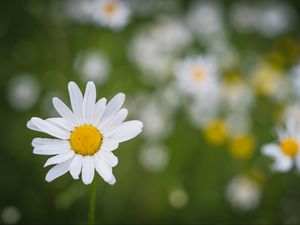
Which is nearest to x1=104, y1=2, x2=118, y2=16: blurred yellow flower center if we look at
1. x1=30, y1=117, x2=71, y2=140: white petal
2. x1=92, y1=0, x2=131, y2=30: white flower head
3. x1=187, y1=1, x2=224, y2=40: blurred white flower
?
x1=92, y1=0, x2=131, y2=30: white flower head

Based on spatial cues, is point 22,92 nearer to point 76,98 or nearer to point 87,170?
point 76,98

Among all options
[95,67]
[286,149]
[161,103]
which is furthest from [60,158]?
[95,67]

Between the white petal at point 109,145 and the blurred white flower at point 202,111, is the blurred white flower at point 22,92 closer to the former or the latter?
the blurred white flower at point 202,111

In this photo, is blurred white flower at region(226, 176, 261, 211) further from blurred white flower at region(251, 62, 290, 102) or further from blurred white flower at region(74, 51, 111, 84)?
blurred white flower at region(74, 51, 111, 84)

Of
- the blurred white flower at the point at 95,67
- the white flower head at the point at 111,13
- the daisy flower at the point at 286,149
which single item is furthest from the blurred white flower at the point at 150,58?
the daisy flower at the point at 286,149

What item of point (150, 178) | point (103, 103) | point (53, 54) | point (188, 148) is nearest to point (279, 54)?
point (188, 148)

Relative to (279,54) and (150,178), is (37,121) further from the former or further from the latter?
(279,54)
